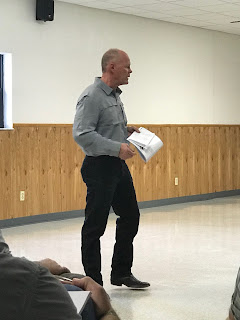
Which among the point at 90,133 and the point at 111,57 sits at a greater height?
the point at 111,57

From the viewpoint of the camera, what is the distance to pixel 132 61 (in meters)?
10.8

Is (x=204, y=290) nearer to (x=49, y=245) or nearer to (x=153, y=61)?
(x=49, y=245)

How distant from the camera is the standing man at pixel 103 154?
4887 millimetres

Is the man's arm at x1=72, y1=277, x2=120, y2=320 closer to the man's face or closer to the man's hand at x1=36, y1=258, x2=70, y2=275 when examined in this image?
the man's hand at x1=36, y1=258, x2=70, y2=275

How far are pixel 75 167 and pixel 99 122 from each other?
4.99 metres

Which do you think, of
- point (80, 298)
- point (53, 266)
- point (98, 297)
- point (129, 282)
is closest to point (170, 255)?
point (129, 282)

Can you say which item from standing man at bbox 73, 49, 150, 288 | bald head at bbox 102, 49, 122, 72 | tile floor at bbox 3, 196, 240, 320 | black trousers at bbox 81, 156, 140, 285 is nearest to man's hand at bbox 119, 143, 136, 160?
standing man at bbox 73, 49, 150, 288

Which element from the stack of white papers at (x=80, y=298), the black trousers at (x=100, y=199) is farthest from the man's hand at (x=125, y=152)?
the stack of white papers at (x=80, y=298)

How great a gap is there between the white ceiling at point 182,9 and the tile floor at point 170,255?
2.84 m

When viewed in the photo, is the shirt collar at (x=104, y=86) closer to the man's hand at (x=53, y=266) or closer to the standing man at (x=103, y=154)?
the standing man at (x=103, y=154)

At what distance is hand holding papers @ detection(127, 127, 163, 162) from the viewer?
502cm

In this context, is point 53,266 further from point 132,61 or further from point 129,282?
point 132,61

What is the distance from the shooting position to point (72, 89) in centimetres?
988

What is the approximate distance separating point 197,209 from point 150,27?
9.26 feet
